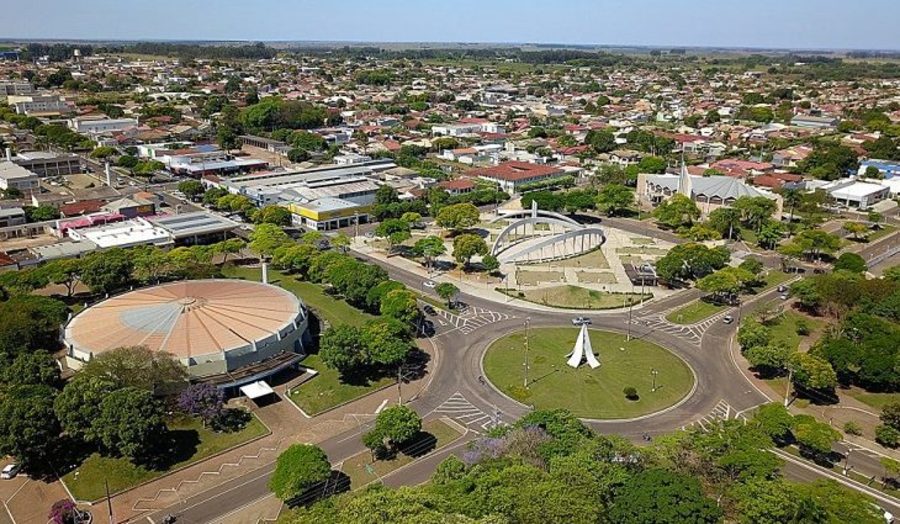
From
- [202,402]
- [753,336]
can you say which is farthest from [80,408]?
[753,336]

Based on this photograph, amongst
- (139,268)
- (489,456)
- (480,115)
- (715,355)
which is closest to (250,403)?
(489,456)

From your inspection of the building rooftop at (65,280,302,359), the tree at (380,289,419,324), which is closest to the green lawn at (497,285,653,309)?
the tree at (380,289,419,324)

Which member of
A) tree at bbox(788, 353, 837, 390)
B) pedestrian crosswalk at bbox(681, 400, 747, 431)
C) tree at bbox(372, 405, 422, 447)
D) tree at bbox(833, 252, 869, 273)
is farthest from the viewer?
tree at bbox(833, 252, 869, 273)

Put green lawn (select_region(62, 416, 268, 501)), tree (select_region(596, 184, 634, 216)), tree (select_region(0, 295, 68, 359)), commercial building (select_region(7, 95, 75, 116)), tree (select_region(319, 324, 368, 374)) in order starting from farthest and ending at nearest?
1. commercial building (select_region(7, 95, 75, 116))
2. tree (select_region(596, 184, 634, 216))
3. tree (select_region(0, 295, 68, 359))
4. tree (select_region(319, 324, 368, 374))
5. green lawn (select_region(62, 416, 268, 501))

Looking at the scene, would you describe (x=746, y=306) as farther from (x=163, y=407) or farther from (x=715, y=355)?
(x=163, y=407)

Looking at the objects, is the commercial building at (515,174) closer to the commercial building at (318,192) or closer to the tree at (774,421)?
the commercial building at (318,192)

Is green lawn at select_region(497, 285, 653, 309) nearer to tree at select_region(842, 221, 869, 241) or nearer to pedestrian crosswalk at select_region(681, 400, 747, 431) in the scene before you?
pedestrian crosswalk at select_region(681, 400, 747, 431)

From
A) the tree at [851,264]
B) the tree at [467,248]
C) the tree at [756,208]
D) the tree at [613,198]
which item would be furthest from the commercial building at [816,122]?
the tree at [467,248]
